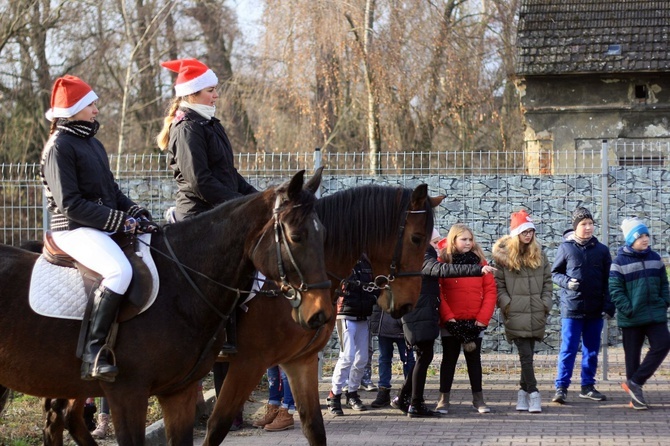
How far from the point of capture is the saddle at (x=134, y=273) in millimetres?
5449

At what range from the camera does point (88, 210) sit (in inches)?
222

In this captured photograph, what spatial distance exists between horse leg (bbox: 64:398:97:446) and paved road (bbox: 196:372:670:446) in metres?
1.77

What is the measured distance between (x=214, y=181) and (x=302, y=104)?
16.3m

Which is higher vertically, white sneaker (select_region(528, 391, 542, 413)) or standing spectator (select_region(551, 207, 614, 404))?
standing spectator (select_region(551, 207, 614, 404))

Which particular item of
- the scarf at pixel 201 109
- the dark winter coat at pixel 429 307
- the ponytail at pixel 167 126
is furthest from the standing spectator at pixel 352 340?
the scarf at pixel 201 109

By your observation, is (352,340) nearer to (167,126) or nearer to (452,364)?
Result: (452,364)

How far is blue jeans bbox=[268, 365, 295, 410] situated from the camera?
929 cm

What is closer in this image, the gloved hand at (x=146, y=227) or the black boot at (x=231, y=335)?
the gloved hand at (x=146, y=227)

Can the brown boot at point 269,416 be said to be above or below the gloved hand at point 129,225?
below

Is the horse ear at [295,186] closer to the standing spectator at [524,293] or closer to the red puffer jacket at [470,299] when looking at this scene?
the red puffer jacket at [470,299]

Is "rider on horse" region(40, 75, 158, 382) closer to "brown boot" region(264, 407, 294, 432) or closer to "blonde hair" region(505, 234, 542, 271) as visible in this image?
"brown boot" region(264, 407, 294, 432)

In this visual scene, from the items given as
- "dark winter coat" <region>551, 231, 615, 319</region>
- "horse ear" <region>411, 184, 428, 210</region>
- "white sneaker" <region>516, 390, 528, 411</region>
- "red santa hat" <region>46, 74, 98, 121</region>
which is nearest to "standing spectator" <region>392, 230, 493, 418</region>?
"white sneaker" <region>516, 390, 528, 411</region>

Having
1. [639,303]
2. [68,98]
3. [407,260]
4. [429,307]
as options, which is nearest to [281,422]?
[429,307]

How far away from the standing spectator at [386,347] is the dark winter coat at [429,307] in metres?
0.52
